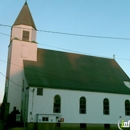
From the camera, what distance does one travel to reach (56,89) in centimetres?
3328

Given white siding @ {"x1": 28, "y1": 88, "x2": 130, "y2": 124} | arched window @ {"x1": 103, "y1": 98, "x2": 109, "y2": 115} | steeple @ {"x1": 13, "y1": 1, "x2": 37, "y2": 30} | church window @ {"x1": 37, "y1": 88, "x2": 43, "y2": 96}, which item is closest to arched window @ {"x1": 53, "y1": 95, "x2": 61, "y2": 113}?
white siding @ {"x1": 28, "y1": 88, "x2": 130, "y2": 124}

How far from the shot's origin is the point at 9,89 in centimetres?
3491

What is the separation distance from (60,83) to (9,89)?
8.15 metres

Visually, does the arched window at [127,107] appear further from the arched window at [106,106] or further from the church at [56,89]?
the arched window at [106,106]

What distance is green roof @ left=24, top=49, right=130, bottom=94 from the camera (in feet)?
112

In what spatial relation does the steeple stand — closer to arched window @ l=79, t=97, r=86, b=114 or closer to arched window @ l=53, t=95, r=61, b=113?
arched window @ l=53, t=95, r=61, b=113

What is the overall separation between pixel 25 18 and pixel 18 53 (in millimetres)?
6363

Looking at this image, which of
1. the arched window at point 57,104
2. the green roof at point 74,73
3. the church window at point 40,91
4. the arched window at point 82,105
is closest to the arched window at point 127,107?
the green roof at point 74,73

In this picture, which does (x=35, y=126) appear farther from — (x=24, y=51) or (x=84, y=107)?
(x=24, y=51)

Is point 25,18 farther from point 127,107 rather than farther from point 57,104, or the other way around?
point 127,107

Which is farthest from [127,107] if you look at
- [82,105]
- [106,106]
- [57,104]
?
[57,104]

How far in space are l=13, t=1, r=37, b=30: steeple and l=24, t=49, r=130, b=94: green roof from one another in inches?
205

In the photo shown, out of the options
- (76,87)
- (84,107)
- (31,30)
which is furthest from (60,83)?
(31,30)

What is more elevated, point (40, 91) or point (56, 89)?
point (56, 89)
